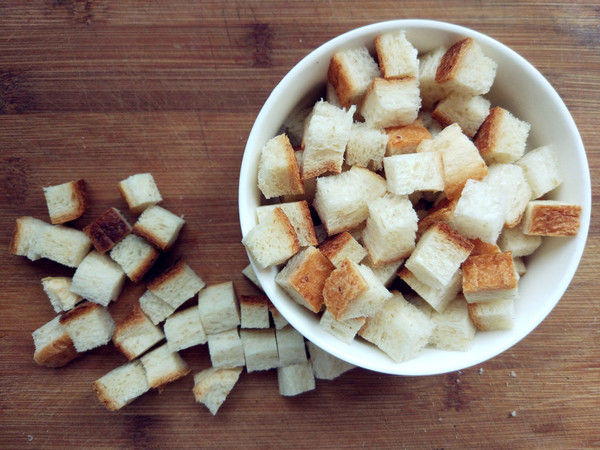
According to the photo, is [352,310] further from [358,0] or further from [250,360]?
[358,0]

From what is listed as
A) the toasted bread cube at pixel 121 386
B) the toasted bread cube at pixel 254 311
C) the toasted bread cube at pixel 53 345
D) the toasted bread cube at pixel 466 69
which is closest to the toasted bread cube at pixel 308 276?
the toasted bread cube at pixel 254 311

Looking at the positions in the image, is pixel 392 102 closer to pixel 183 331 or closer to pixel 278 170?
pixel 278 170

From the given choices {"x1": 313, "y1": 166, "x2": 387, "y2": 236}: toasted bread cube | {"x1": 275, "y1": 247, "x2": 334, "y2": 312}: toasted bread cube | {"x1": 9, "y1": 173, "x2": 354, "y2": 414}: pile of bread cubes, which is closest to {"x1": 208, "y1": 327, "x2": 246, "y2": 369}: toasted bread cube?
{"x1": 9, "y1": 173, "x2": 354, "y2": 414}: pile of bread cubes

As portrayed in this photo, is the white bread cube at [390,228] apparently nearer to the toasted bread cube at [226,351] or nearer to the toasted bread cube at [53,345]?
the toasted bread cube at [226,351]

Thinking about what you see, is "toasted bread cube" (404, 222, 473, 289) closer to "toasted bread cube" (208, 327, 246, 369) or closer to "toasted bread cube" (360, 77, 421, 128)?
"toasted bread cube" (360, 77, 421, 128)

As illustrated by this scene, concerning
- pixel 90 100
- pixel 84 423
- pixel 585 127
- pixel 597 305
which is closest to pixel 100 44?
pixel 90 100

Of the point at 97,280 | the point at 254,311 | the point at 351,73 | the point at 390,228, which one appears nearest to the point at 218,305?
the point at 254,311
